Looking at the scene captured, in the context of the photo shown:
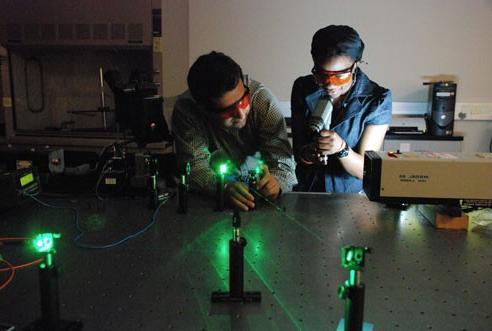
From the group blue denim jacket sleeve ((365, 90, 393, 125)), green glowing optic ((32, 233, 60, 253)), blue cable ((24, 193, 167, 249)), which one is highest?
blue denim jacket sleeve ((365, 90, 393, 125))

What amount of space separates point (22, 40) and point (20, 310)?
277 centimetres

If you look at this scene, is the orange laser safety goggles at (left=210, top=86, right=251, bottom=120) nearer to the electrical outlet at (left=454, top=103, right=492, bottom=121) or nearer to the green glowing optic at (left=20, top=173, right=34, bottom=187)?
the green glowing optic at (left=20, top=173, right=34, bottom=187)

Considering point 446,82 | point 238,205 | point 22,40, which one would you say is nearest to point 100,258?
point 238,205

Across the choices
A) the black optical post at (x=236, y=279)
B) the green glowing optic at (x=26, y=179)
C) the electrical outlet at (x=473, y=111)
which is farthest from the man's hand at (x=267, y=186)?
the electrical outlet at (x=473, y=111)

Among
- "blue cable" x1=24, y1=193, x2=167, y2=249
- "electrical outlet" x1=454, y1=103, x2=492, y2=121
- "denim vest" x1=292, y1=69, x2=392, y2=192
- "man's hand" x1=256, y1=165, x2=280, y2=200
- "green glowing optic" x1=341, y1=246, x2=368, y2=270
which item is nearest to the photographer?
"green glowing optic" x1=341, y1=246, x2=368, y2=270

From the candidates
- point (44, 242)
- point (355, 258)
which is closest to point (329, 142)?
point (355, 258)

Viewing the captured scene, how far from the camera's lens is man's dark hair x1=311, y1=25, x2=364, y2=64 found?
1.53m

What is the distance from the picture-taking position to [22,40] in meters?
3.07

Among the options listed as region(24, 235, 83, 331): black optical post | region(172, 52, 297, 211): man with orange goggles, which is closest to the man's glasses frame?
region(172, 52, 297, 211): man with orange goggles

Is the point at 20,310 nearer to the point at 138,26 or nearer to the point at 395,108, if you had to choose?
the point at 138,26

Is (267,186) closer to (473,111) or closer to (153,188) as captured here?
(153,188)

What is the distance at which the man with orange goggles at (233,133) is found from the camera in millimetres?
1432

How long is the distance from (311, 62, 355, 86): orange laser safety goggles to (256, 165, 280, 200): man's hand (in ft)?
1.27

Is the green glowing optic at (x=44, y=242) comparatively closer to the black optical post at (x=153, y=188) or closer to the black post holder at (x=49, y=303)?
the black post holder at (x=49, y=303)
